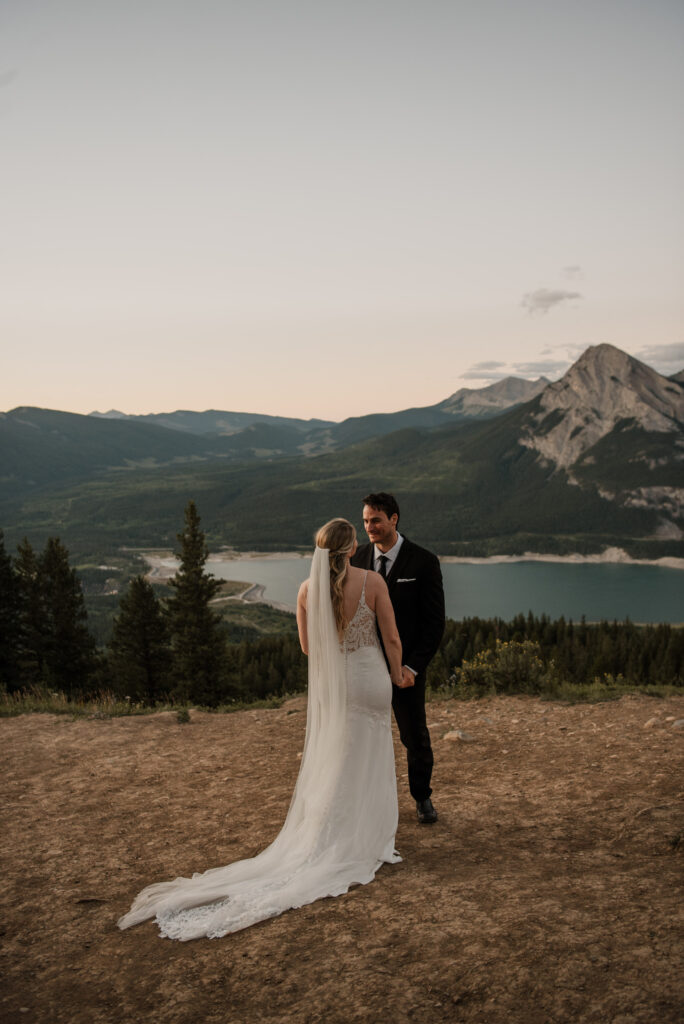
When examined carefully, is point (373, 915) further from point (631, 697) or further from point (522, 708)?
point (631, 697)

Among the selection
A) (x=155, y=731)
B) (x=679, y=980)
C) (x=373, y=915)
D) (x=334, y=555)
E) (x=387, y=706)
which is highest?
(x=334, y=555)

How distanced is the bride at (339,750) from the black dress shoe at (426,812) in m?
0.71

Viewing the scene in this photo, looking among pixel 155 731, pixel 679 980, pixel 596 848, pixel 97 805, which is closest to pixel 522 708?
pixel 596 848

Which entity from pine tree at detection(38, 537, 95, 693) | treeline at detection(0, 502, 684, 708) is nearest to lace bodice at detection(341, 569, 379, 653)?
treeline at detection(0, 502, 684, 708)

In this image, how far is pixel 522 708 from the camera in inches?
414

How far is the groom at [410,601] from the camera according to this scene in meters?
5.85

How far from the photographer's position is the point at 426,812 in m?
6.32

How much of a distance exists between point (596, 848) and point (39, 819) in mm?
5386

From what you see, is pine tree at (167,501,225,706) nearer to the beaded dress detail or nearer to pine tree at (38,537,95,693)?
pine tree at (38,537,95,693)

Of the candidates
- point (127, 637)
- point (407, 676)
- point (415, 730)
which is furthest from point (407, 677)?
point (127, 637)

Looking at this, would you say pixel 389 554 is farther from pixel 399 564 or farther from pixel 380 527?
pixel 380 527

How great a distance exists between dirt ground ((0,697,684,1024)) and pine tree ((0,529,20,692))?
2282 centimetres

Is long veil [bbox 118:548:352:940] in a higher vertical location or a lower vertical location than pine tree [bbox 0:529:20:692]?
higher

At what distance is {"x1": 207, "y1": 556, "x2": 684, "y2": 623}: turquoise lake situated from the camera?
5753 inches
